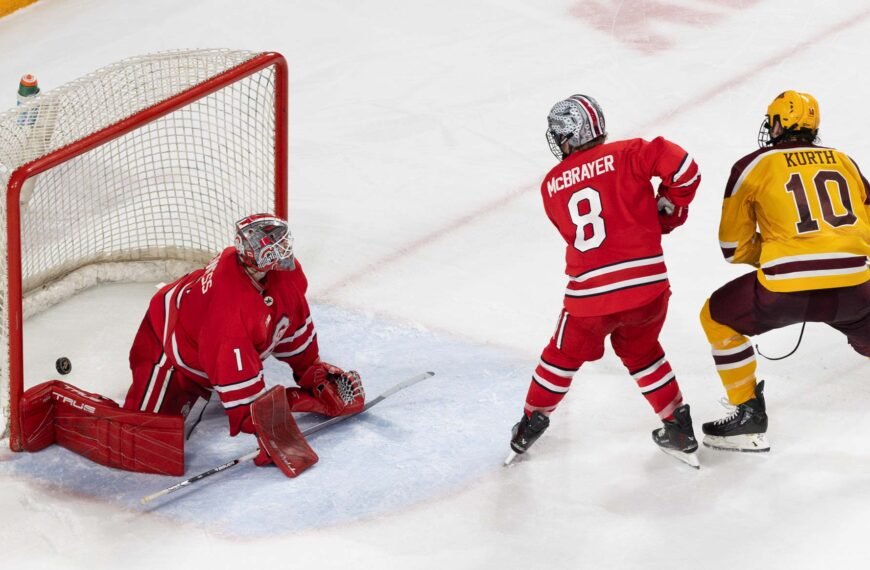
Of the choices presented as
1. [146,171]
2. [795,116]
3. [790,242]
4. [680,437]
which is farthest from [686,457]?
[146,171]

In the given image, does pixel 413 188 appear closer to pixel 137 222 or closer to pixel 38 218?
pixel 137 222

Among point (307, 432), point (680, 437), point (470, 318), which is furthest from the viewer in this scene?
point (470, 318)

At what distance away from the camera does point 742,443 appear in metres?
3.59

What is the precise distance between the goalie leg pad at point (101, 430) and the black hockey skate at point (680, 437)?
124 centimetres

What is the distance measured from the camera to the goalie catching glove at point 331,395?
3.79m

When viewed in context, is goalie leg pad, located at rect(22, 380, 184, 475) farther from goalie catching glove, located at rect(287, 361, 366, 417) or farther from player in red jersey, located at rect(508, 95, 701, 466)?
player in red jersey, located at rect(508, 95, 701, 466)

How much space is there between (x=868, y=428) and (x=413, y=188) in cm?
199

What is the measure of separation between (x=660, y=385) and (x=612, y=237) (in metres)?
0.42

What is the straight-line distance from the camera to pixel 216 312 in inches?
140

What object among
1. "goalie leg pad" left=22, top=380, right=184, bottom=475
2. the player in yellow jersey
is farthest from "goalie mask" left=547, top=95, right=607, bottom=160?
"goalie leg pad" left=22, top=380, right=184, bottom=475

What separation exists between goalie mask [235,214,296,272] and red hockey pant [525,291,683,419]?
709 millimetres

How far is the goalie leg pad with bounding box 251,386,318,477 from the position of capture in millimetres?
3543

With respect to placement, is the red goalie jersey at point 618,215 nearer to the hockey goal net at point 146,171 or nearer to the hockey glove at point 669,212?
the hockey glove at point 669,212

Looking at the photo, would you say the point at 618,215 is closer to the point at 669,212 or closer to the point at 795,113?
the point at 669,212
